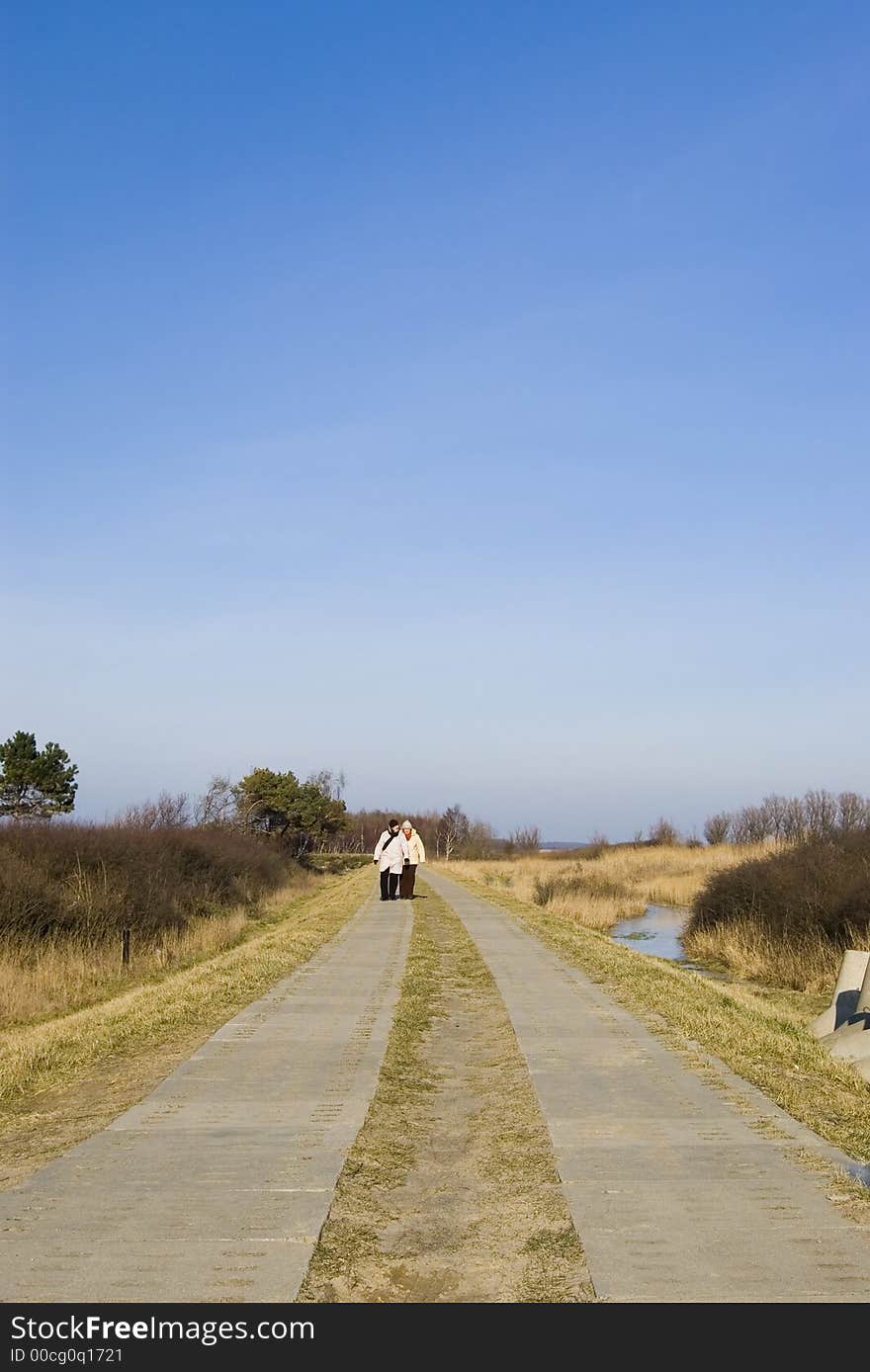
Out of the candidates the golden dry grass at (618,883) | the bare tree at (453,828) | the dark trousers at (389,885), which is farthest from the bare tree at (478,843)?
the dark trousers at (389,885)

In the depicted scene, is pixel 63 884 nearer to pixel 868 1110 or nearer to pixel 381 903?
pixel 381 903

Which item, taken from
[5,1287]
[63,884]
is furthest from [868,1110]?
[63,884]

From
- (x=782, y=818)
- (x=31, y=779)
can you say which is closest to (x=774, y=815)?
(x=782, y=818)

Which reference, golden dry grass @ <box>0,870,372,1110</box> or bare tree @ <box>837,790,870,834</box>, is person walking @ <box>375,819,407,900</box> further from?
bare tree @ <box>837,790,870,834</box>

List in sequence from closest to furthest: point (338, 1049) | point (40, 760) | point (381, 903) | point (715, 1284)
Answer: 1. point (715, 1284)
2. point (338, 1049)
3. point (381, 903)
4. point (40, 760)

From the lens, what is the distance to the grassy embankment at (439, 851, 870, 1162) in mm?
7555

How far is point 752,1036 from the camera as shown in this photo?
10.3m

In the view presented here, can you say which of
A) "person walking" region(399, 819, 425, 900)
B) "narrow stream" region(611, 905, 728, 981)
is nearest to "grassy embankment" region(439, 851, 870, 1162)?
"narrow stream" region(611, 905, 728, 981)

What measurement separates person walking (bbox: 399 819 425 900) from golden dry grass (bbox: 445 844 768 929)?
6590 millimetres

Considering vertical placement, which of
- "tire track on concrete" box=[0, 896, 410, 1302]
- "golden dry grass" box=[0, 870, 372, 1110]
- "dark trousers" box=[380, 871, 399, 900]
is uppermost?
"dark trousers" box=[380, 871, 399, 900]

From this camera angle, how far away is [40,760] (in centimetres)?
4562

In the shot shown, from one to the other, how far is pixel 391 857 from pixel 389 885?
890 mm
